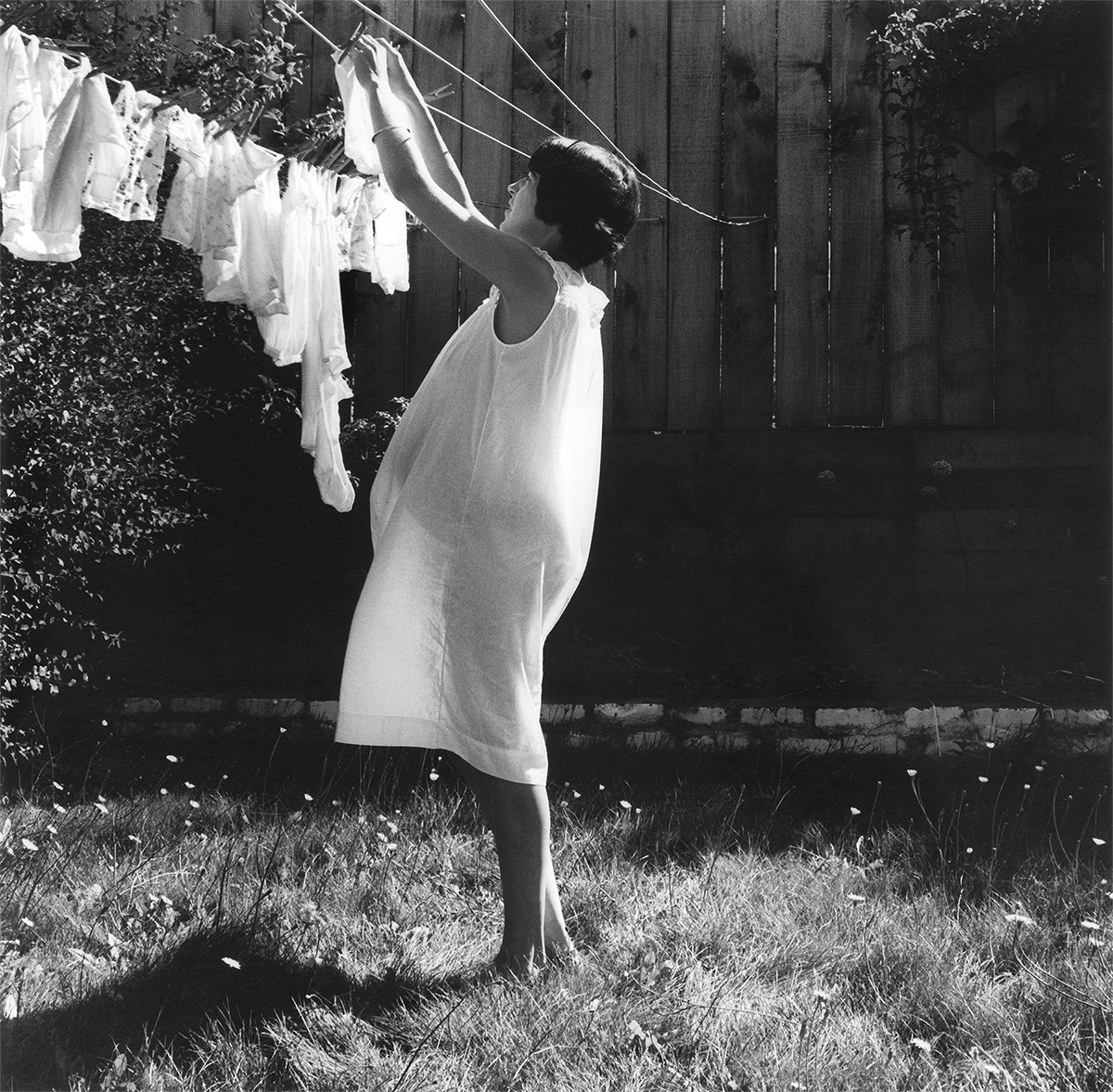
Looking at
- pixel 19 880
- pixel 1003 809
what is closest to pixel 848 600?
pixel 1003 809

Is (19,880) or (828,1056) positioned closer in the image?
(828,1056)

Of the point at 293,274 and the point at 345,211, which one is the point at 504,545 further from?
the point at 345,211

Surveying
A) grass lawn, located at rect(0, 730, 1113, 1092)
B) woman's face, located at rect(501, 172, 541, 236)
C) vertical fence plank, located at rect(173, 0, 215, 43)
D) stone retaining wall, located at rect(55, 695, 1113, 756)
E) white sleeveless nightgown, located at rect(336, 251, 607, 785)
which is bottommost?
grass lawn, located at rect(0, 730, 1113, 1092)

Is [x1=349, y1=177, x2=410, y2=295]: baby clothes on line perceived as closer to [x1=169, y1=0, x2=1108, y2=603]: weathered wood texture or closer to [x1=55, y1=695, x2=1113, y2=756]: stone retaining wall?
[x1=169, y1=0, x2=1108, y2=603]: weathered wood texture

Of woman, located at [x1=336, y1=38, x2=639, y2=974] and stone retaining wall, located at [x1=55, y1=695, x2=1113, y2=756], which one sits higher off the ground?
woman, located at [x1=336, y1=38, x2=639, y2=974]

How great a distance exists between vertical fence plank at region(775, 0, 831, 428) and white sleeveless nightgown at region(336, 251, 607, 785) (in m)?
2.19

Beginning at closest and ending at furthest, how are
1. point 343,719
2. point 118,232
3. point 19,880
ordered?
1. point 343,719
2. point 19,880
3. point 118,232

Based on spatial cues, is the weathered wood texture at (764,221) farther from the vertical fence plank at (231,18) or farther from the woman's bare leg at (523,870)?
the woman's bare leg at (523,870)

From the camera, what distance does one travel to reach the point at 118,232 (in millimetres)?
3010

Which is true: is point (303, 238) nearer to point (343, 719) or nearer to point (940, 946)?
point (343, 719)

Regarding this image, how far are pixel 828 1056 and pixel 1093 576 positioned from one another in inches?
102

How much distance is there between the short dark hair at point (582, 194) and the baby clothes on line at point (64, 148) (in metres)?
1.08

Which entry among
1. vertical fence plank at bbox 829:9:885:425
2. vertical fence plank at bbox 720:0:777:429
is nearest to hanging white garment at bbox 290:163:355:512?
vertical fence plank at bbox 720:0:777:429

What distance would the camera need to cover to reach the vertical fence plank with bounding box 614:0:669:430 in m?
4.04
